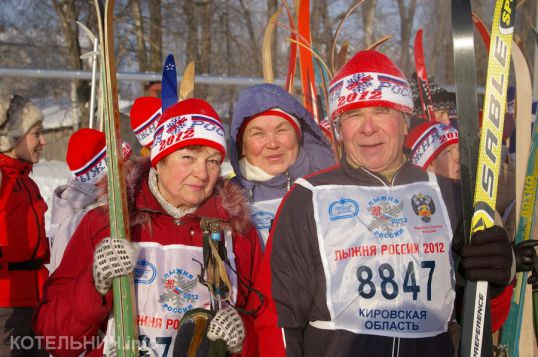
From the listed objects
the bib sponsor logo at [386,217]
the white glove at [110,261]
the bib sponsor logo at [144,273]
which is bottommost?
the bib sponsor logo at [144,273]

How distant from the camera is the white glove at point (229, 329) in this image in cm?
234

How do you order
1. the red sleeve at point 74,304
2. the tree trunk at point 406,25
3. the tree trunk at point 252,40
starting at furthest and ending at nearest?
1. the tree trunk at point 406,25
2. the tree trunk at point 252,40
3. the red sleeve at point 74,304

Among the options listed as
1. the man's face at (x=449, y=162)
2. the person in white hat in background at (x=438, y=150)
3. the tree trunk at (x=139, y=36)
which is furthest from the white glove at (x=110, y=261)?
the tree trunk at (x=139, y=36)

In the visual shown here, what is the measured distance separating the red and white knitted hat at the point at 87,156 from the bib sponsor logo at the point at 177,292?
5.68 ft

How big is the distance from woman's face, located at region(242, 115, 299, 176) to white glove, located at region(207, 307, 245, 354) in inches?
48.3

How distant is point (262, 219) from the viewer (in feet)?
10.9

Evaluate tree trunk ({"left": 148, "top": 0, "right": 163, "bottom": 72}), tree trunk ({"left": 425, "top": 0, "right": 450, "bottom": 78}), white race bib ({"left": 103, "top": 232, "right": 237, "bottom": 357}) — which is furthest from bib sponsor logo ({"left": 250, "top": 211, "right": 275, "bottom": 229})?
tree trunk ({"left": 425, "top": 0, "right": 450, "bottom": 78})

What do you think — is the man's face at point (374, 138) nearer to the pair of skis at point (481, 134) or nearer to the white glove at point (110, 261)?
the pair of skis at point (481, 134)

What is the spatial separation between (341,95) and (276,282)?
2.41ft

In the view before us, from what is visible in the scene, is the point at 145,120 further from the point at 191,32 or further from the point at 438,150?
the point at 191,32

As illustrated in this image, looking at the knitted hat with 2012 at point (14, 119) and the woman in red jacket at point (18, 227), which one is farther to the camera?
the knitted hat with 2012 at point (14, 119)

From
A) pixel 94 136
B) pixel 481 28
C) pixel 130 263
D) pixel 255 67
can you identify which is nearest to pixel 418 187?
pixel 130 263

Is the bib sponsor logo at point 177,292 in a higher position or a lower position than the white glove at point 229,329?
higher

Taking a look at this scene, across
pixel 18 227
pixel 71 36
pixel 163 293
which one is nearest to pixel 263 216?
pixel 163 293
